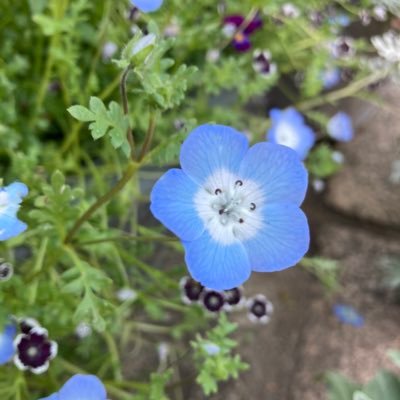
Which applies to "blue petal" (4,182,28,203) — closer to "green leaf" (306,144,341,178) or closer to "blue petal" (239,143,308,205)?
"blue petal" (239,143,308,205)

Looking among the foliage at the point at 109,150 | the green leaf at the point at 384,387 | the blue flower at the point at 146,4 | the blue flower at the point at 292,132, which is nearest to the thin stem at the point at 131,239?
the foliage at the point at 109,150

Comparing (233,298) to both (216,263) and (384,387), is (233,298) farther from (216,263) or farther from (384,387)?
(384,387)

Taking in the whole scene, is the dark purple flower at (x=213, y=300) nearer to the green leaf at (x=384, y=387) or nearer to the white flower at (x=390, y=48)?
the green leaf at (x=384, y=387)

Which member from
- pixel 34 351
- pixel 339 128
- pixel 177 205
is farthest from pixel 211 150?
pixel 339 128

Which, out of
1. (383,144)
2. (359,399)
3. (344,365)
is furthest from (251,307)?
(383,144)

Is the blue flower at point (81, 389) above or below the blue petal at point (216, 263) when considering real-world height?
below
